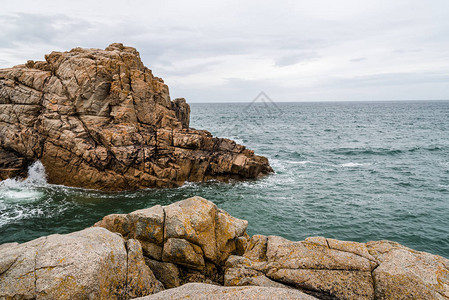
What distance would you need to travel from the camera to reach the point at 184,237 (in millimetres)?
11727

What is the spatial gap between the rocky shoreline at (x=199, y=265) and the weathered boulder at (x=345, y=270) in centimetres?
3

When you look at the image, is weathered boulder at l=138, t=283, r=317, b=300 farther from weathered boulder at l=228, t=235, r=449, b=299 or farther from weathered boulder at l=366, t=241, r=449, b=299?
weathered boulder at l=366, t=241, r=449, b=299

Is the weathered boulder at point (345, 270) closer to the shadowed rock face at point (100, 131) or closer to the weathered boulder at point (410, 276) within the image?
the weathered boulder at point (410, 276)

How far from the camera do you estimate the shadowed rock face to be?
31.5 m

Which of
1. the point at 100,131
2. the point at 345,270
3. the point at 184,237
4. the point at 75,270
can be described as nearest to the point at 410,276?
the point at 345,270

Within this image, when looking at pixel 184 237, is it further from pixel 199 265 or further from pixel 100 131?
pixel 100 131

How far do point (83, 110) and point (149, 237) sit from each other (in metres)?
27.7

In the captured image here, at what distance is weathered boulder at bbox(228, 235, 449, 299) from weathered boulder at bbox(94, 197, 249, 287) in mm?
1531

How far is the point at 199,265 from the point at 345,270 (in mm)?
5877

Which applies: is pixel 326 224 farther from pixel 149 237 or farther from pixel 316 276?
pixel 149 237

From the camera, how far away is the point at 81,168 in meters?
31.2

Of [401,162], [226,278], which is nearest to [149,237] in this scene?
[226,278]

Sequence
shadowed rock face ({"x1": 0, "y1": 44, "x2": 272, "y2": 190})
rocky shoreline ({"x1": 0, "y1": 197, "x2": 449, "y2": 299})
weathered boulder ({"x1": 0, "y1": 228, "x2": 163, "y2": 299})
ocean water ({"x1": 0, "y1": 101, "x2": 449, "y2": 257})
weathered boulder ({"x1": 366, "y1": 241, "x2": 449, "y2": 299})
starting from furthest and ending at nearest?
shadowed rock face ({"x1": 0, "y1": 44, "x2": 272, "y2": 190}), ocean water ({"x1": 0, "y1": 101, "x2": 449, "y2": 257}), weathered boulder ({"x1": 366, "y1": 241, "x2": 449, "y2": 299}), rocky shoreline ({"x1": 0, "y1": 197, "x2": 449, "y2": 299}), weathered boulder ({"x1": 0, "y1": 228, "x2": 163, "y2": 299})

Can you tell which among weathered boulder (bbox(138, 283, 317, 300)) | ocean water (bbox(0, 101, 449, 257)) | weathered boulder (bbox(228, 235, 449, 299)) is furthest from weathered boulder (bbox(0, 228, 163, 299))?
ocean water (bbox(0, 101, 449, 257))
